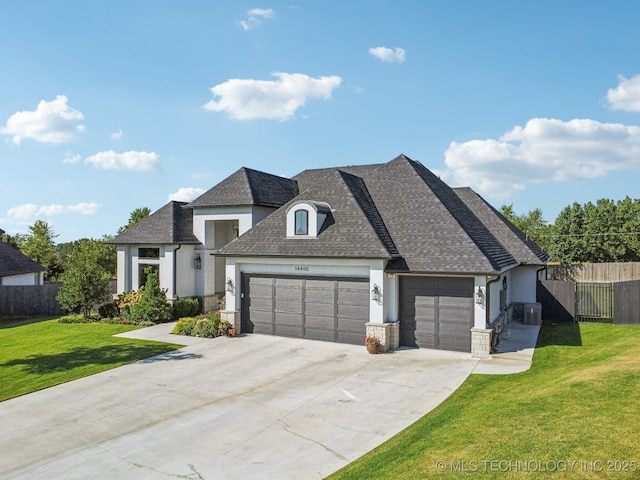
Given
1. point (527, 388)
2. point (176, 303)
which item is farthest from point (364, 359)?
point (176, 303)

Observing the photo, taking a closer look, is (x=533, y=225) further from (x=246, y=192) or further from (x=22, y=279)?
(x=22, y=279)

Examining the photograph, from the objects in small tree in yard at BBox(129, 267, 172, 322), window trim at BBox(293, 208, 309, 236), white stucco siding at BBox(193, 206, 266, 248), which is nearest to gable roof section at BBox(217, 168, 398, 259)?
window trim at BBox(293, 208, 309, 236)

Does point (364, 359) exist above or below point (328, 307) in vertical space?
below

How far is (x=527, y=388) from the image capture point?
1035cm

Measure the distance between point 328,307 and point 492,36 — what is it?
37.1 feet

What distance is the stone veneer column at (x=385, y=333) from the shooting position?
1510 cm

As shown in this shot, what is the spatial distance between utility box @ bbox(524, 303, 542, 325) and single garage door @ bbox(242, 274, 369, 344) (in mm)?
8842

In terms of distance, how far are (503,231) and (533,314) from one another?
15.1 feet

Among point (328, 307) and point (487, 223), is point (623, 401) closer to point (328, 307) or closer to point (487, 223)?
point (328, 307)

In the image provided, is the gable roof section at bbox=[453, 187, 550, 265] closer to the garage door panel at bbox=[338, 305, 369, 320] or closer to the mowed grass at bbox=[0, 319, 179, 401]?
the garage door panel at bbox=[338, 305, 369, 320]

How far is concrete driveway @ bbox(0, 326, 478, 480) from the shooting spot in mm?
Result: 7582

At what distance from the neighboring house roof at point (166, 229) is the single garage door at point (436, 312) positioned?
41.8 ft

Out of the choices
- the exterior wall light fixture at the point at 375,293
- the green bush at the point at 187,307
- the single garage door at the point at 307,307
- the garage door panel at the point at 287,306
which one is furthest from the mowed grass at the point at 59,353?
the exterior wall light fixture at the point at 375,293

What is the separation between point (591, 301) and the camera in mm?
20250
